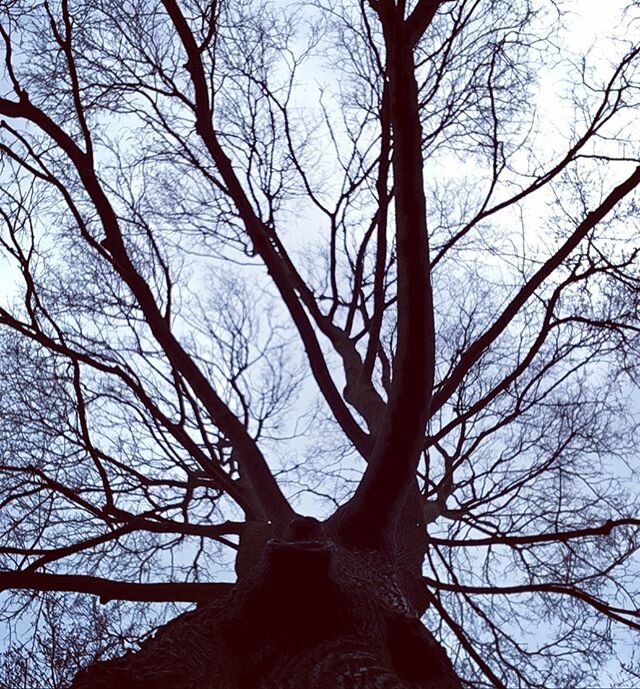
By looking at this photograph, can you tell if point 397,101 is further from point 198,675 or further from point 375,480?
point 198,675

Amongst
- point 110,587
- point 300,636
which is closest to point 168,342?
point 110,587

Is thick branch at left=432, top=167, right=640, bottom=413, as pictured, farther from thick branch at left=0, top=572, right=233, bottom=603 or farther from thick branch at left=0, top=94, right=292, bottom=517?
thick branch at left=0, top=572, right=233, bottom=603

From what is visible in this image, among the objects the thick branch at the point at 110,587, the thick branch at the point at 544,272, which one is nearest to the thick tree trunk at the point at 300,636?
the thick branch at the point at 110,587

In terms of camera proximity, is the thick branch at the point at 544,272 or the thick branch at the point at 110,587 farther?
the thick branch at the point at 544,272

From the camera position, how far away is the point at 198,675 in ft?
6.31

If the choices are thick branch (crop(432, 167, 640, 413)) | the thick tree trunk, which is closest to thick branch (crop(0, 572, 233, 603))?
the thick tree trunk


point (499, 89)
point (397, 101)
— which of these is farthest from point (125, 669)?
point (499, 89)

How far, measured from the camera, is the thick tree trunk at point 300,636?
1.95m

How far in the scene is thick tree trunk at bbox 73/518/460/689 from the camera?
1.95 m

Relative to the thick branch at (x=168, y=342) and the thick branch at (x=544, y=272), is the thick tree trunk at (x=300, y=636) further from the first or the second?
the thick branch at (x=544, y=272)

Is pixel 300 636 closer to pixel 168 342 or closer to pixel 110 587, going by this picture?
pixel 110 587

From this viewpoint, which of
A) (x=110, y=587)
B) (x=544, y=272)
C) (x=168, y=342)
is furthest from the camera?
(x=168, y=342)

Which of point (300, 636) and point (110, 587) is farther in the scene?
point (110, 587)

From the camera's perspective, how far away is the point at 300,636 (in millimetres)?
2211
